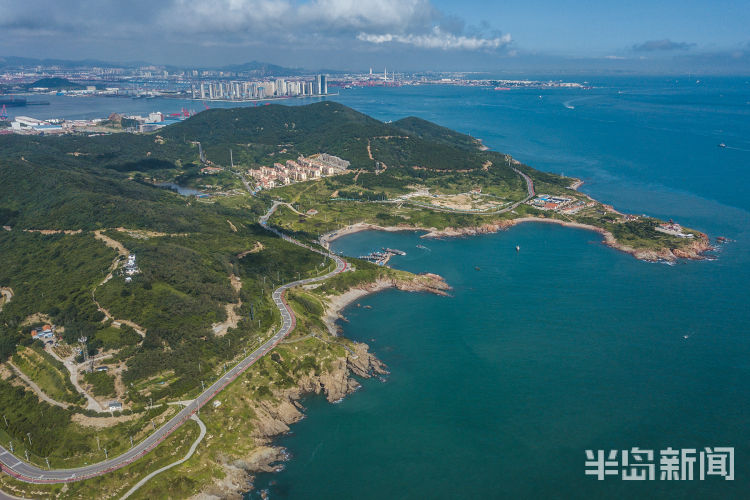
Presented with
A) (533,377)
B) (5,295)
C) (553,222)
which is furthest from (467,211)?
(5,295)

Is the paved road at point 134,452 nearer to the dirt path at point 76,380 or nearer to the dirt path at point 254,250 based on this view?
the dirt path at point 76,380

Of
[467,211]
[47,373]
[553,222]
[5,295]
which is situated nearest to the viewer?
[47,373]

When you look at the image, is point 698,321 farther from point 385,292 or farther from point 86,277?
point 86,277

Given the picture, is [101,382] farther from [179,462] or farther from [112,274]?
[112,274]

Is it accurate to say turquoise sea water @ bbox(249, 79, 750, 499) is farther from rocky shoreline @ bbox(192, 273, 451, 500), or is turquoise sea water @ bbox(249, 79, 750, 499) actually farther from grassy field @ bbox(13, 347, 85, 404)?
grassy field @ bbox(13, 347, 85, 404)

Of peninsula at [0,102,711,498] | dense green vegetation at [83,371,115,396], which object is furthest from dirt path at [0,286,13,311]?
dense green vegetation at [83,371,115,396]

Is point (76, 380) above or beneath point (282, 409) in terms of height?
above

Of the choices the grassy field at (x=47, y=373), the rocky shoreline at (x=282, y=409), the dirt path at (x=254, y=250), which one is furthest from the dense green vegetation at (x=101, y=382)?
the dirt path at (x=254, y=250)
